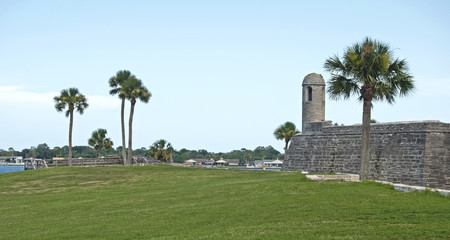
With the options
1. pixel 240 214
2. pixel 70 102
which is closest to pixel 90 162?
pixel 70 102

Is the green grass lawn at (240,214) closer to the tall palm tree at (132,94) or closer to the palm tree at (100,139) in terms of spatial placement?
the tall palm tree at (132,94)

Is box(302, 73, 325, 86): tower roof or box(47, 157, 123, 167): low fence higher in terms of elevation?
box(302, 73, 325, 86): tower roof

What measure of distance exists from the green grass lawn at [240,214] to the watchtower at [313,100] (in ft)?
57.0

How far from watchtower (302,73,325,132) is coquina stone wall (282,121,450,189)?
1323mm

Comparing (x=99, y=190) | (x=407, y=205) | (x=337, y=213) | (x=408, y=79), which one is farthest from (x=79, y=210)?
(x=408, y=79)

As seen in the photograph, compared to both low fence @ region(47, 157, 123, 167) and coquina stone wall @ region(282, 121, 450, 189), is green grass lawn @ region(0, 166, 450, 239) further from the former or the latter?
low fence @ region(47, 157, 123, 167)

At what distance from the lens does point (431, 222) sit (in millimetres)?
13273

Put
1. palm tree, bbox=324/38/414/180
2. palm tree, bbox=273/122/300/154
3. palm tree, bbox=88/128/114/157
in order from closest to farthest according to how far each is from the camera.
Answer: palm tree, bbox=324/38/414/180 → palm tree, bbox=273/122/300/154 → palm tree, bbox=88/128/114/157

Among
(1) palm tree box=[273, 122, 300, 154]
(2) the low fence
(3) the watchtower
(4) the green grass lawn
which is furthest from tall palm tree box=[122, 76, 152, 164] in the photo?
(4) the green grass lawn

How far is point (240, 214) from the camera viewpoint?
16.8 metres

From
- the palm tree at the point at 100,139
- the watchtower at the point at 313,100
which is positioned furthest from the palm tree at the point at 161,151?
the watchtower at the point at 313,100

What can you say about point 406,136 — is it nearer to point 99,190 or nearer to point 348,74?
point 348,74

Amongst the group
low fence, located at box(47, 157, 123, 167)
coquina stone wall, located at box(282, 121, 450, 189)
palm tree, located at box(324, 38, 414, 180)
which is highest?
palm tree, located at box(324, 38, 414, 180)

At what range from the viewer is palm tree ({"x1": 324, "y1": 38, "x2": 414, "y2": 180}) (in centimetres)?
2461
